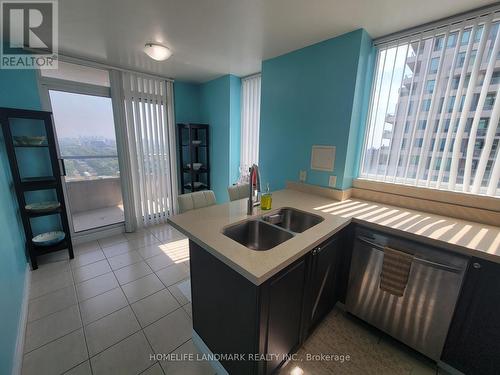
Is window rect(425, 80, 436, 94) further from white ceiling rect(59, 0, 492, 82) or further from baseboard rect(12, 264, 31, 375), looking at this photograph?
baseboard rect(12, 264, 31, 375)

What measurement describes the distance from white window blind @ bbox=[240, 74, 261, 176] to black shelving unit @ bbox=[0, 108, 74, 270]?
2.42 m

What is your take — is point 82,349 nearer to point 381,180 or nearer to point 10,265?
point 10,265

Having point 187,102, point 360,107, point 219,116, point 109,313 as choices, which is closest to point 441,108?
point 360,107

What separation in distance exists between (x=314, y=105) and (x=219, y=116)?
1822 millimetres

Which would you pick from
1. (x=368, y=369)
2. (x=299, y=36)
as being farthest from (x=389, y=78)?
(x=368, y=369)

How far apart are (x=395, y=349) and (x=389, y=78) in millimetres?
2318

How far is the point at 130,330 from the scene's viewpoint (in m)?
1.62

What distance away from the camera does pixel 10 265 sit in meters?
1.62

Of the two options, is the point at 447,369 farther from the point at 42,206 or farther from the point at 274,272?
the point at 42,206

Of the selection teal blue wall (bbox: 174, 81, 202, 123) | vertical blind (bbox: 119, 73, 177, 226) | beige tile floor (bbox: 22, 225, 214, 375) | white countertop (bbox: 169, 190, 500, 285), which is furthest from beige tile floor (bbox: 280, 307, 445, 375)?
teal blue wall (bbox: 174, 81, 202, 123)

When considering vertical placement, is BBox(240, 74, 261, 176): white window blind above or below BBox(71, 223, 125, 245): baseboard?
above

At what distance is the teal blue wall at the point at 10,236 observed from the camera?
1.25 m

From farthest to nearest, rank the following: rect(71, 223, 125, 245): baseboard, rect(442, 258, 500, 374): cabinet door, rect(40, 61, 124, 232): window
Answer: rect(71, 223, 125, 245): baseboard < rect(40, 61, 124, 232): window < rect(442, 258, 500, 374): cabinet door

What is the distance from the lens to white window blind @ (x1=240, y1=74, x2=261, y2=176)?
10.3 ft
